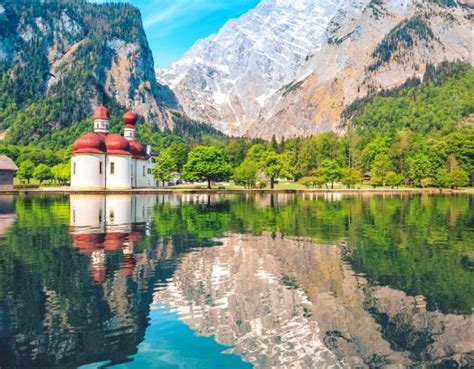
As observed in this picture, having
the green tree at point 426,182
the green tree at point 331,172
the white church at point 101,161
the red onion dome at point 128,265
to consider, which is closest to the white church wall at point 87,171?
the white church at point 101,161

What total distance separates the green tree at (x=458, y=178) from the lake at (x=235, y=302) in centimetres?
9360

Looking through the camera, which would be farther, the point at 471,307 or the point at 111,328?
the point at 471,307

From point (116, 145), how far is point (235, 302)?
9144 cm

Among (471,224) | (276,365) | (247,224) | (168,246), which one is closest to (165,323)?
(276,365)

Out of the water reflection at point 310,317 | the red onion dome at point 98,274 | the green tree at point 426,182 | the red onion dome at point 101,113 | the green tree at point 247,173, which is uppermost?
the red onion dome at point 101,113

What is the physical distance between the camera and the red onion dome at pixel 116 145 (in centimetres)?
10181

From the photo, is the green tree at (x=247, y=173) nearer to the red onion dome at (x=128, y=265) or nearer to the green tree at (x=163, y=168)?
the green tree at (x=163, y=168)

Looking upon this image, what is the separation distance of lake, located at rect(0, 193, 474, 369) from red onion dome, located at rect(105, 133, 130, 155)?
73363mm

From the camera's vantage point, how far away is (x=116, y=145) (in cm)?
10250

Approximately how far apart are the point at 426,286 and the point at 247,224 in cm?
2174

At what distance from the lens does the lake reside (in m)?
11.6

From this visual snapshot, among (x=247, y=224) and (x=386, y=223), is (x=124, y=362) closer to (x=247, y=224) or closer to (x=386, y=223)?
(x=247, y=224)

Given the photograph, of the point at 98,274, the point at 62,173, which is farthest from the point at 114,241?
the point at 62,173

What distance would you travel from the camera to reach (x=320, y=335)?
12.8 m
